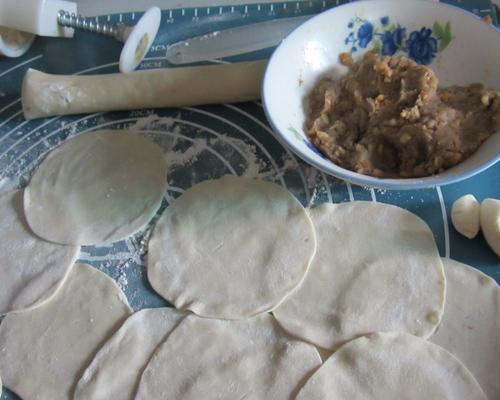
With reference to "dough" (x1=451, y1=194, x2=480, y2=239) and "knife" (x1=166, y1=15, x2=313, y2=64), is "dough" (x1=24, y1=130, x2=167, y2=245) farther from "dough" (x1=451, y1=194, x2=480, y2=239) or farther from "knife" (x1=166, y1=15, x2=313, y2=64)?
"dough" (x1=451, y1=194, x2=480, y2=239)

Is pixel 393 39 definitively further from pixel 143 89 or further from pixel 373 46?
pixel 143 89

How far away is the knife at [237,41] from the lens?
4.38 feet

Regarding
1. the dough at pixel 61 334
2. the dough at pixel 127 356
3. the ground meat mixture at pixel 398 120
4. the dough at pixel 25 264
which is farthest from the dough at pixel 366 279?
the dough at pixel 25 264

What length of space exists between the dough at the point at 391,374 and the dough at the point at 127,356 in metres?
0.29

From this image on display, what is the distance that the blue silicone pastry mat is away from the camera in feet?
3.55

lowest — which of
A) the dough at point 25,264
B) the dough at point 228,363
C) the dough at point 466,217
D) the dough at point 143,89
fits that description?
the dough at point 228,363

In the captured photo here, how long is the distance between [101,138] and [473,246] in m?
0.84

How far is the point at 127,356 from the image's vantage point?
0.98 meters

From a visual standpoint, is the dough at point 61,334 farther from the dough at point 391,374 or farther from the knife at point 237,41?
the knife at point 237,41

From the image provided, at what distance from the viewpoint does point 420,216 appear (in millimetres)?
1070

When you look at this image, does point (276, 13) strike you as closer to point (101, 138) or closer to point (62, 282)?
point (101, 138)

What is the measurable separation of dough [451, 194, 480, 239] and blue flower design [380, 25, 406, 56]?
1.18 feet

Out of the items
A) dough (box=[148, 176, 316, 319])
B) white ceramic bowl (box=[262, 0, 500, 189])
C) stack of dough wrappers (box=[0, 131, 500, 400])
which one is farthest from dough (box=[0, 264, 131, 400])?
white ceramic bowl (box=[262, 0, 500, 189])

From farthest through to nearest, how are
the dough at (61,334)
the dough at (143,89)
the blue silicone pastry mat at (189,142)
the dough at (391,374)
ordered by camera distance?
the dough at (143,89), the blue silicone pastry mat at (189,142), the dough at (61,334), the dough at (391,374)
